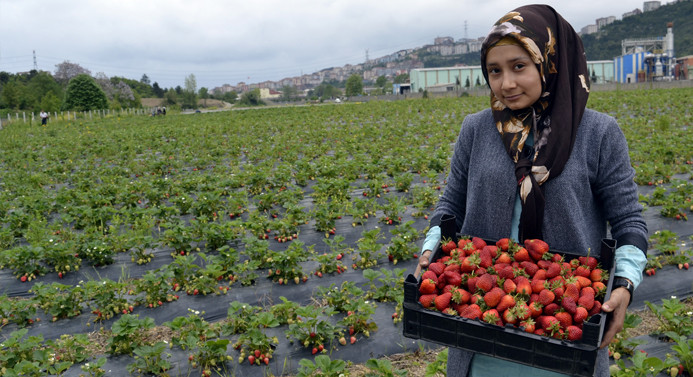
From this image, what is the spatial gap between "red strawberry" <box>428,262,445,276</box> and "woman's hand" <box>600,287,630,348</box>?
51 centimetres

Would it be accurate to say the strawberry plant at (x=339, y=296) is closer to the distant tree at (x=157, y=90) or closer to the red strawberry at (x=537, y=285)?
the red strawberry at (x=537, y=285)

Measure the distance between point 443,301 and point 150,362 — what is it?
2604 mm

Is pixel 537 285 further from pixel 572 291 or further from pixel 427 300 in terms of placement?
pixel 427 300

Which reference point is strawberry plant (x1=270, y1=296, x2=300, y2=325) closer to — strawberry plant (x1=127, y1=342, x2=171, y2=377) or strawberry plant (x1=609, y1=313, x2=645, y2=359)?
strawberry plant (x1=127, y1=342, x2=171, y2=377)

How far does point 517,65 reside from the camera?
174cm

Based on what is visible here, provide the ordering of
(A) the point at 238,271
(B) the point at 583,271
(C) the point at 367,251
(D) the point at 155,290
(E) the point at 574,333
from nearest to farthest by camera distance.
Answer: (E) the point at 574,333 < (B) the point at 583,271 < (D) the point at 155,290 < (A) the point at 238,271 < (C) the point at 367,251

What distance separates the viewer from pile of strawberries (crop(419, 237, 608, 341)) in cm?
149

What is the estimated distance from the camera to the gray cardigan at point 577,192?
1764 millimetres

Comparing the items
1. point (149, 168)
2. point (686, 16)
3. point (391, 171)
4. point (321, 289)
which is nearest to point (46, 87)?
point (149, 168)

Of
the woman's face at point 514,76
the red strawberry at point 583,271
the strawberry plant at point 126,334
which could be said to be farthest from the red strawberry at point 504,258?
the strawberry plant at point 126,334

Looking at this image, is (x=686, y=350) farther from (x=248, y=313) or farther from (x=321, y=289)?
(x=248, y=313)

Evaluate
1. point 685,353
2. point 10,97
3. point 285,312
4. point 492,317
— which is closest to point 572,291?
point 492,317

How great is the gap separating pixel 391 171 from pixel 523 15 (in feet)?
24.2

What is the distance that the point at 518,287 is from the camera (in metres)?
1.60
